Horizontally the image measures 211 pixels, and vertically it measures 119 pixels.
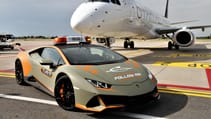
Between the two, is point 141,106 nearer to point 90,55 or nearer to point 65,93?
point 65,93

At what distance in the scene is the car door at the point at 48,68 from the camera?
537 centimetres

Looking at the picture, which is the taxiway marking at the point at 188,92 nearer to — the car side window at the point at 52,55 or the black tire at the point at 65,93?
the black tire at the point at 65,93

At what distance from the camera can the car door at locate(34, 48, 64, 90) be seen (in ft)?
17.6

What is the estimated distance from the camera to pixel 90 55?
5680 millimetres

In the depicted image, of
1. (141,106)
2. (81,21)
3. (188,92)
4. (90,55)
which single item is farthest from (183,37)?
(141,106)

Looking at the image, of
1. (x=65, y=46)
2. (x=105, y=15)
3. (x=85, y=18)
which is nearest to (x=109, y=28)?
(x=105, y=15)

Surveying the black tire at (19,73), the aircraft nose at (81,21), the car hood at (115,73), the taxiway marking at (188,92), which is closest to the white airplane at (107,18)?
the aircraft nose at (81,21)

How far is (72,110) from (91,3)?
8.27 meters

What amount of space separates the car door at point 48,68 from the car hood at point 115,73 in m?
0.74

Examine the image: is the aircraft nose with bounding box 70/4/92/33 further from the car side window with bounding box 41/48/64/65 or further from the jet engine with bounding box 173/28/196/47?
the jet engine with bounding box 173/28/196/47

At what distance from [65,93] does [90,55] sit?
120 cm

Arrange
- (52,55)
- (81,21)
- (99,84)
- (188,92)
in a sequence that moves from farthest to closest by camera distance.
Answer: (81,21)
(188,92)
(52,55)
(99,84)

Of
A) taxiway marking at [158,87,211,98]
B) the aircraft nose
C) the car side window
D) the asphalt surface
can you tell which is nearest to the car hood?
the asphalt surface

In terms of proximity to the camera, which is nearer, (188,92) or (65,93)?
(65,93)
